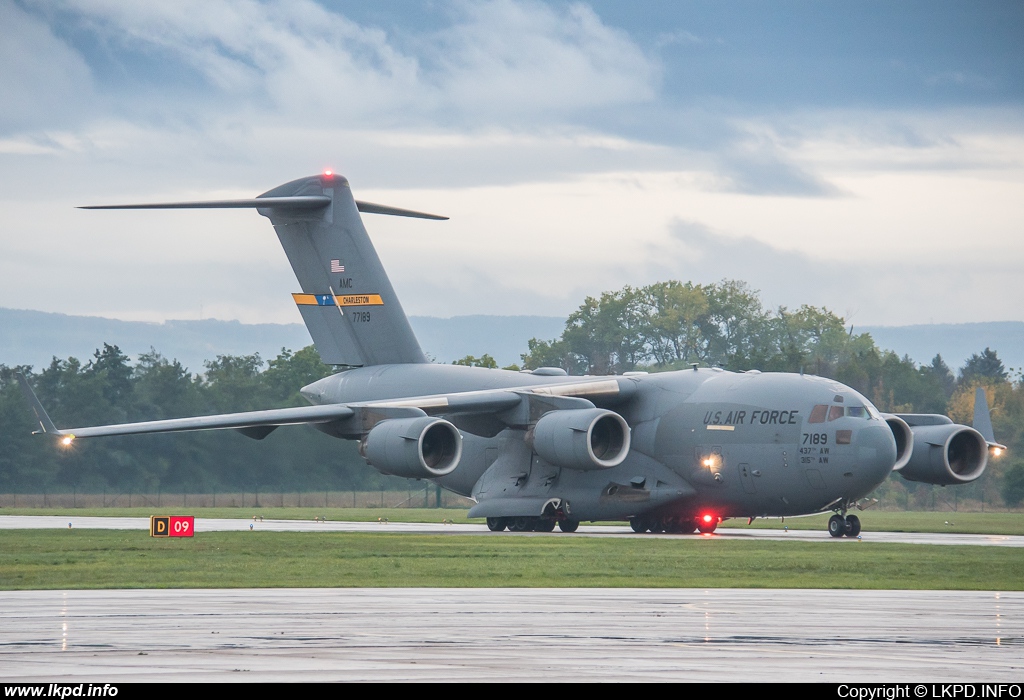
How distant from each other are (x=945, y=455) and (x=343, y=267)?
49.2ft

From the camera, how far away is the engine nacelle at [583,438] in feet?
100

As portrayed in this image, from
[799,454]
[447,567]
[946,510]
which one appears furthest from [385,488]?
[447,567]

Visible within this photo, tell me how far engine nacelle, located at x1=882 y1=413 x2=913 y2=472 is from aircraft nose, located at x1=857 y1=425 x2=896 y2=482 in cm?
244

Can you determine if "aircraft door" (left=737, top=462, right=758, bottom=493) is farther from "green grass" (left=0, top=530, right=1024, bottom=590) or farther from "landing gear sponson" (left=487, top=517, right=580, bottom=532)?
"landing gear sponson" (left=487, top=517, right=580, bottom=532)

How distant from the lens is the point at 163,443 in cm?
5303

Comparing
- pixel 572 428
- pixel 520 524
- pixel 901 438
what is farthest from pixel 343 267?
pixel 901 438

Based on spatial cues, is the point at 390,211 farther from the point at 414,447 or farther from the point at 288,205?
the point at 414,447

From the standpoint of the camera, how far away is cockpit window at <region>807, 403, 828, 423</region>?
98.4ft

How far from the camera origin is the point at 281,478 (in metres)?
50.2

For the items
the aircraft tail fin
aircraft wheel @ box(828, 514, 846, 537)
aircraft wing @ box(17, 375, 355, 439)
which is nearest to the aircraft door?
aircraft wheel @ box(828, 514, 846, 537)

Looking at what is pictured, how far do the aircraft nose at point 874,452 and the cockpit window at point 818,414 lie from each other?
81cm

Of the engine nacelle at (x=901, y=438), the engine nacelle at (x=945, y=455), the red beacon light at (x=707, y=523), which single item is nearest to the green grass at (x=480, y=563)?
the red beacon light at (x=707, y=523)
